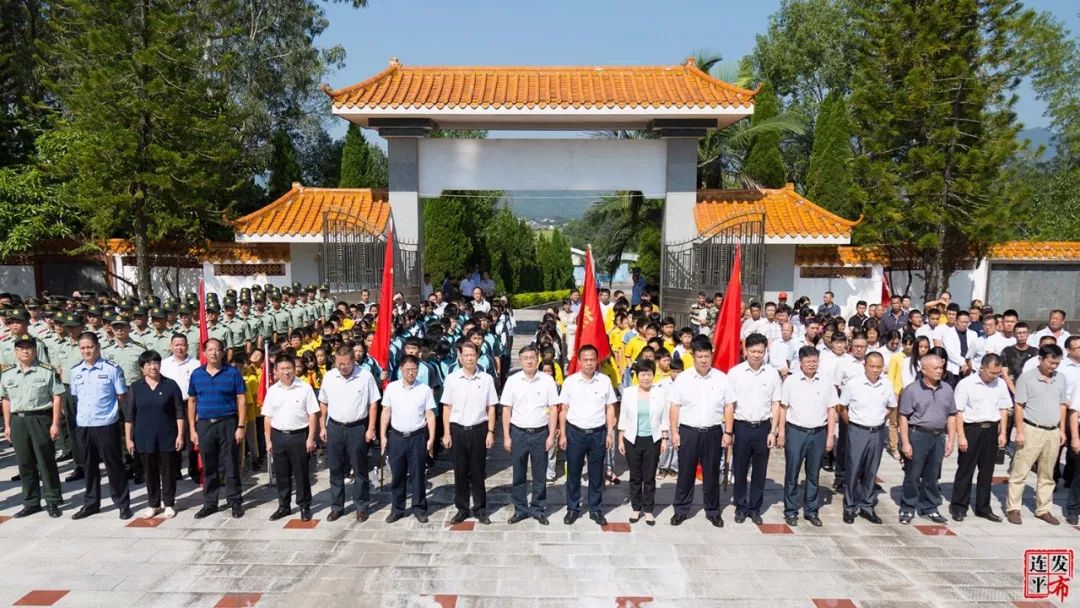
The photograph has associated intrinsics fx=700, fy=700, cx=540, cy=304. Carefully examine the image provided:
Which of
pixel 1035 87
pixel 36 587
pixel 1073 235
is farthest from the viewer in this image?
pixel 1035 87

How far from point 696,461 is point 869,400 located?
157 centimetres

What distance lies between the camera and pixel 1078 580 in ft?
16.8

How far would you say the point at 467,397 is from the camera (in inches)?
235

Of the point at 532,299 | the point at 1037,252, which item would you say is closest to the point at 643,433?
the point at 1037,252

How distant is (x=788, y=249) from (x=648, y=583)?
33.7 ft

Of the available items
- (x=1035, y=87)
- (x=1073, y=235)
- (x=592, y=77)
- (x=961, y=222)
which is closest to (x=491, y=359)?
(x=592, y=77)

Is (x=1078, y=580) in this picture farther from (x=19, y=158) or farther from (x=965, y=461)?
(x=19, y=158)

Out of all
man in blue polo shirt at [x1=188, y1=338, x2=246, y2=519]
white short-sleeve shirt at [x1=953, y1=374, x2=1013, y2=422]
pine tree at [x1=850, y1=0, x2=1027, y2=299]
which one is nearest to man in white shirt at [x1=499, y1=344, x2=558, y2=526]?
man in blue polo shirt at [x1=188, y1=338, x2=246, y2=519]

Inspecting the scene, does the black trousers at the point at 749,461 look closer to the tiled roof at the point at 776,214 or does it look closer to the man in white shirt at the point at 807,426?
the man in white shirt at the point at 807,426

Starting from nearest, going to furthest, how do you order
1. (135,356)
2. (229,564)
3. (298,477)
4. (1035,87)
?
1. (229,564)
2. (298,477)
3. (135,356)
4. (1035,87)

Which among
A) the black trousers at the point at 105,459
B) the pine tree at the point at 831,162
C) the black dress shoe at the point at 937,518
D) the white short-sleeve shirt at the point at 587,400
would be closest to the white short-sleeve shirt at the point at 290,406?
the black trousers at the point at 105,459

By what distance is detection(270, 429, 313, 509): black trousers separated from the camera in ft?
19.4

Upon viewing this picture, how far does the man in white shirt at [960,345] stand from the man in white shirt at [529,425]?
583 centimetres

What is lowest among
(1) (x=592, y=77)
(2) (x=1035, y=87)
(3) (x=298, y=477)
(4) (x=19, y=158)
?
(3) (x=298, y=477)
